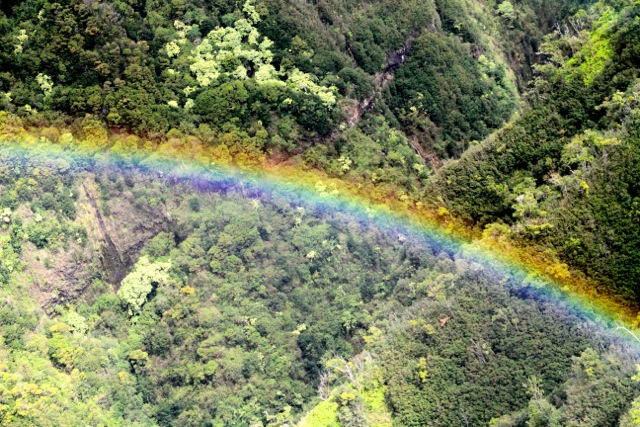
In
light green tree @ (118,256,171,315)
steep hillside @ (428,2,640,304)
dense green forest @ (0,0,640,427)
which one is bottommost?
light green tree @ (118,256,171,315)

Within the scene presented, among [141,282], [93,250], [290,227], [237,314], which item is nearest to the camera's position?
[237,314]

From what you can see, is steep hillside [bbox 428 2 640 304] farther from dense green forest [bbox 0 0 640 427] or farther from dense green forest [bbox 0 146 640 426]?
dense green forest [bbox 0 146 640 426]

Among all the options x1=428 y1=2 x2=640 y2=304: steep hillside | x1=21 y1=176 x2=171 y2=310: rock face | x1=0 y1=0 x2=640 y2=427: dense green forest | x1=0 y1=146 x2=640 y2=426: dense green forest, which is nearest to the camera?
x1=428 y1=2 x2=640 y2=304: steep hillside

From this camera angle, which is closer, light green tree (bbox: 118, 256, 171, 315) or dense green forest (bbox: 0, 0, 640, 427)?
dense green forest (bbox: 0, 0, 640, 427)

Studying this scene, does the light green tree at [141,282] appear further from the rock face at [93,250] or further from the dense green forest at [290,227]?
the rock face at [93,250]

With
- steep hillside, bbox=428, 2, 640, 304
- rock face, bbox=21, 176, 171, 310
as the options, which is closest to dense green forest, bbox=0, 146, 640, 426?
rock face, bbox=21, 176, 171, 310

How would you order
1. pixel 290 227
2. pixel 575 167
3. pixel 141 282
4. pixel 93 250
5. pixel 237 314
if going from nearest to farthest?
pixel 575 167 → pixel 237 314 → pixel 93 250 → pixel 141 282 → pixel 290 227

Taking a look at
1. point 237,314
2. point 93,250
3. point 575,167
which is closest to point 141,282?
point 93,250

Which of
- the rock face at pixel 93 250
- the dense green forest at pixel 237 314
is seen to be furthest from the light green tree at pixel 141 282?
the rock face at pixel 93 250

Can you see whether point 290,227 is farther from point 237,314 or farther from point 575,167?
point 575,167

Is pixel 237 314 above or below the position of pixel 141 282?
above
